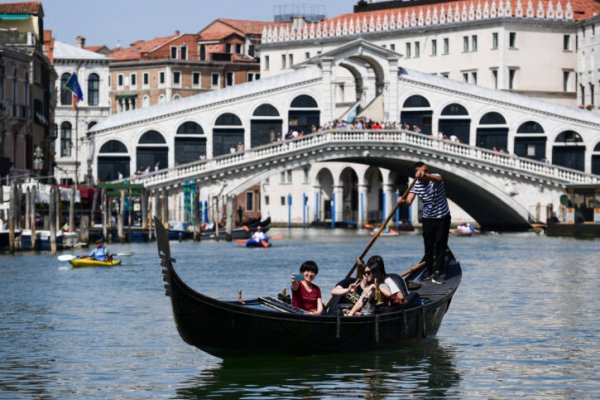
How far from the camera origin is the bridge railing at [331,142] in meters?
58.3

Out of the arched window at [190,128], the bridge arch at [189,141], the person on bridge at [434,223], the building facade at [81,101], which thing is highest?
the building facade at [81,101]

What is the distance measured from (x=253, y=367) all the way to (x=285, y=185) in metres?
61.2

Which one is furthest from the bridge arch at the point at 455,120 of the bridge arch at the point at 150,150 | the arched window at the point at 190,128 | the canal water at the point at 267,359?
the canal water at the point at 267,359

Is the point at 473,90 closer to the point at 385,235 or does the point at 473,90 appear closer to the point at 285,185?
the point at 385,235

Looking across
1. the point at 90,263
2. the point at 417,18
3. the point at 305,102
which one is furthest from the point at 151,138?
the point at 90,263

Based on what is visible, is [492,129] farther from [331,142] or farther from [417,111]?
[331,142]

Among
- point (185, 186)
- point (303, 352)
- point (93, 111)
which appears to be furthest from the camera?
point (93, 111)

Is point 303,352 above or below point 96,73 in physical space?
below

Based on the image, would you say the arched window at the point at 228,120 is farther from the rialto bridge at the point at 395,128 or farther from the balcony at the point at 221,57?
the balcony at the point at 221,57

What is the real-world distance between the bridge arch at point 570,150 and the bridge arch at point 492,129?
184 centimetres

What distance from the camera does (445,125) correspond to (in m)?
63.6

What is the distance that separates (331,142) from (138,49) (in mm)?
39046

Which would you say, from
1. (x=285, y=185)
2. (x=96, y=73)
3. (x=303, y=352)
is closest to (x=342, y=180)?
(x=285, y=185)

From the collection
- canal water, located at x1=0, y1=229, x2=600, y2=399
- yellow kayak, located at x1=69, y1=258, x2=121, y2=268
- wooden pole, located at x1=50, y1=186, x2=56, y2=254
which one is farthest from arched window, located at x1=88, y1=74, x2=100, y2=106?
canal water, located at x1=0, y1=229, x2=600, y2=399
